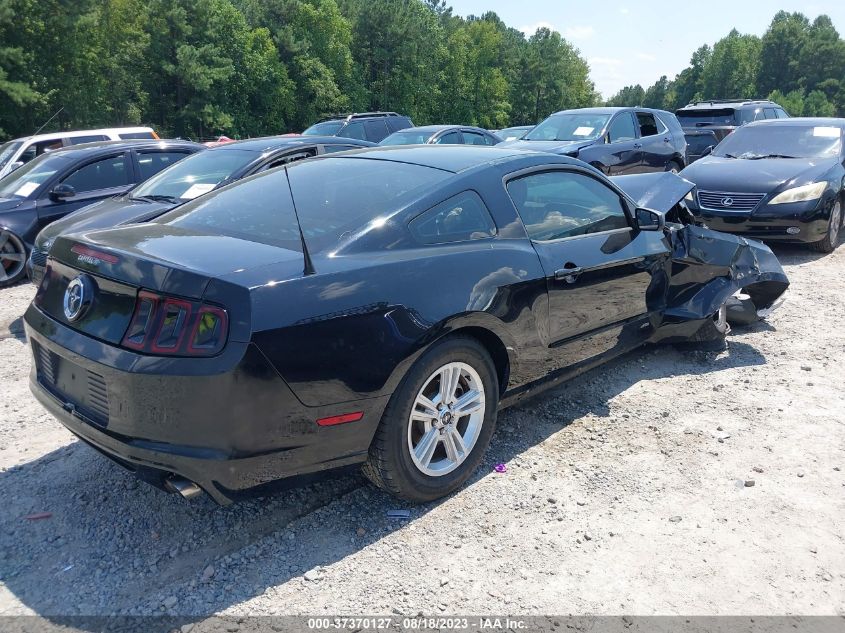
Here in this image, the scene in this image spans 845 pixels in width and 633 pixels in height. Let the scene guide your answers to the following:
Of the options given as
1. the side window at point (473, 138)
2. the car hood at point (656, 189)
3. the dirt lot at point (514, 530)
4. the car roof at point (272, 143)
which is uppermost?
the car roof at point (272, 143)

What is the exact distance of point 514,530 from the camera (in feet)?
10.3

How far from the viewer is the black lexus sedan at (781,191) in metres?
8.23

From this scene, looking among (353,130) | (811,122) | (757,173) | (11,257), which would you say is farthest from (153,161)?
(811,122)

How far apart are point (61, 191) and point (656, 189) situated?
644 centimetres

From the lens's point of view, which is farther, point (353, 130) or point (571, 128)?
A: point (353, 130)

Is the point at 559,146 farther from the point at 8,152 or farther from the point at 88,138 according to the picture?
the point at 8,152

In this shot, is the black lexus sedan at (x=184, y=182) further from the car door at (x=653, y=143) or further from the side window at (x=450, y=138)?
the car door at (x=653, y=143)

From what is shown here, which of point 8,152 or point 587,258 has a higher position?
point 8,152

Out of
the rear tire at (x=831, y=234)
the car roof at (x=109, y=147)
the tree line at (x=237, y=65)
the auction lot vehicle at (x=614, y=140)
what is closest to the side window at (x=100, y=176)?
the car roof at (x=109, y=147)

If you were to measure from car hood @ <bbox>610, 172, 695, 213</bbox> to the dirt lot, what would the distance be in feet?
5.08

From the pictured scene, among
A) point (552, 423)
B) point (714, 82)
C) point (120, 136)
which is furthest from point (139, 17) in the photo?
point (714, 82)

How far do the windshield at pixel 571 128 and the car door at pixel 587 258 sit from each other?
7267mm

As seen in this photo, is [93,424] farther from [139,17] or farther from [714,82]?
[714,82]

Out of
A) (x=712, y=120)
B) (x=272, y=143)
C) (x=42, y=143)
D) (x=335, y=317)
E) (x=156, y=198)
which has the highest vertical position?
(x=42, y=143)
